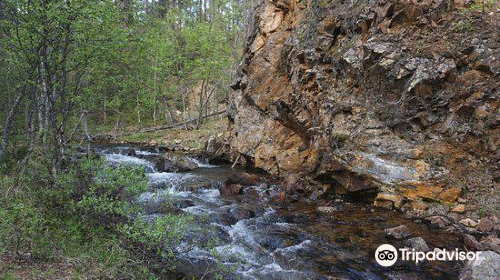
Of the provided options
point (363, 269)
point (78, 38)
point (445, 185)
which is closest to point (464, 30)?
point (445, 185)

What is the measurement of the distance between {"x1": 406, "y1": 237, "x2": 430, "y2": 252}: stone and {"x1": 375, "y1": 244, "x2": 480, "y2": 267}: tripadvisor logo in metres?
0.11

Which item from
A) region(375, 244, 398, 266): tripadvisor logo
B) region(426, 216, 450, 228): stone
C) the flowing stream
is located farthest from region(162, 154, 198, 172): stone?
region(426, 216, 450, 228): stone

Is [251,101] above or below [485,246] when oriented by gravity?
above

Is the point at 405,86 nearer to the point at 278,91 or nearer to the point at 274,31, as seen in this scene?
the point at 278,91

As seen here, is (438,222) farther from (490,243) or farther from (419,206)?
(490,243)

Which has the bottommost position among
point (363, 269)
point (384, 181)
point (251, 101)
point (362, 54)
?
point (363, 269)

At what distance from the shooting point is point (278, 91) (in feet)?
48.0

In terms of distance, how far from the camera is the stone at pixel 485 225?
7.77 metres

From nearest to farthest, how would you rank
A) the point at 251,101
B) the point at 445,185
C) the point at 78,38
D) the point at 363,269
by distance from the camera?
the point at 363,269 < the point at 78,38 < the point at 445,185 < the point at 251,101

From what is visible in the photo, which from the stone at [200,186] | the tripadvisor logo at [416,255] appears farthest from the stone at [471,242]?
the stone at [200,186]

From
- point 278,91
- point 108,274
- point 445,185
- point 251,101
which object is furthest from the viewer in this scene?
point 251,101

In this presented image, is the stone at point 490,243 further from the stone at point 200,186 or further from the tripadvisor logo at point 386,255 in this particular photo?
the stone at point 200,186

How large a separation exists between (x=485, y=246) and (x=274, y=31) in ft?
41.2

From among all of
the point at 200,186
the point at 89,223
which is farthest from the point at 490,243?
the point at 200,186
